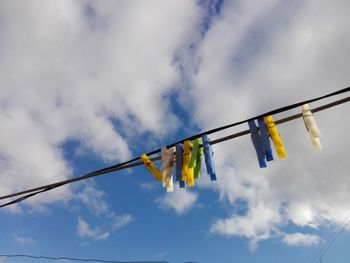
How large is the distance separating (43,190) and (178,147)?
2520 mm

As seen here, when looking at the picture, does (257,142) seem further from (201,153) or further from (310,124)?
(201,153)

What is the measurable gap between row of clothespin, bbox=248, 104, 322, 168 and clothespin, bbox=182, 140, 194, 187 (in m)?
1.10

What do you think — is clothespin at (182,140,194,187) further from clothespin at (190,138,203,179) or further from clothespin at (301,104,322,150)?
clothespin at (301,104,322,150)

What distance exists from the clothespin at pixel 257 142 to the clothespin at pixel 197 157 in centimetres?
91

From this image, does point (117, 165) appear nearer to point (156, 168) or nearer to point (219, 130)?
point (156, 168)

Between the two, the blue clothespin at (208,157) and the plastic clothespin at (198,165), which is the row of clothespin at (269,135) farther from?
the plastic clothespin at (198,165)

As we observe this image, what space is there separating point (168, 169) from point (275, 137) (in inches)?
73.2

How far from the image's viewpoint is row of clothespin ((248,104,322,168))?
466 cm

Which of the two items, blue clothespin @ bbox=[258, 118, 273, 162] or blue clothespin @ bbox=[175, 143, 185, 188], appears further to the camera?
blue clothespin @ bbox=[175, 143, 185, 188]

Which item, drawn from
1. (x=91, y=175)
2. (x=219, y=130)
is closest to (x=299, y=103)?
(x=219, y=130)

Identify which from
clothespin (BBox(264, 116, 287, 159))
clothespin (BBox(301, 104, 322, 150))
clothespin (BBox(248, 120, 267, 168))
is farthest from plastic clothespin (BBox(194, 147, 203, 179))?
clothespin (BBox(301, 104, 322, 150))

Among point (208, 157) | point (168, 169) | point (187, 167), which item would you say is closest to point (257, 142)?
point (208, 157)

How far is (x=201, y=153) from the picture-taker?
5344mm

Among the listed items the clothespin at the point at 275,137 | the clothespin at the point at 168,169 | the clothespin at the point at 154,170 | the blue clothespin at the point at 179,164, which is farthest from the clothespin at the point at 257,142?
the clothespin at the point at 154,170
